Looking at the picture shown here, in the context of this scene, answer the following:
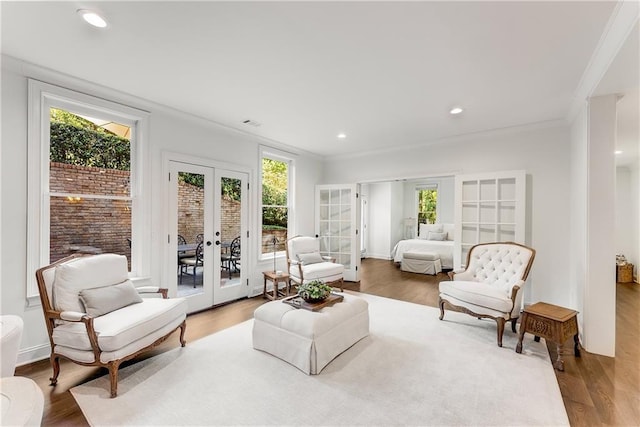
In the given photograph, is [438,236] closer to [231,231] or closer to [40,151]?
[231,231]

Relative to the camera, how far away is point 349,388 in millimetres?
2199

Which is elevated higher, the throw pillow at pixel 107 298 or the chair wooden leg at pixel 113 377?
the throw pillow at pixel 107 298

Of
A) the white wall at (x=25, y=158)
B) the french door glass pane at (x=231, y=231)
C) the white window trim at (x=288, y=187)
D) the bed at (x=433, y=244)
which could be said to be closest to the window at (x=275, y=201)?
the white window trim at (x=288, y=187)

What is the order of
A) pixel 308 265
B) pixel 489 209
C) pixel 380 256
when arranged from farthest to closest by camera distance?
1. pixel 380 256
2. pixel 308 265
3. pixel 489 209

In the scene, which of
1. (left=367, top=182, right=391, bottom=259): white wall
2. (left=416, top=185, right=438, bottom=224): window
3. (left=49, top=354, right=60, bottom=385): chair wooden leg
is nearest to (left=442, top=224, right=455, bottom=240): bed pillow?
(left=416, top=185, right=438, bottom=224): window

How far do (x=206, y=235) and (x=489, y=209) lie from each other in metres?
4.25

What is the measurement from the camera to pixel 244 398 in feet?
6.87

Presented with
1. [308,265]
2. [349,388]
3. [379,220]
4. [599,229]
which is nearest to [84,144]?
[308,265]

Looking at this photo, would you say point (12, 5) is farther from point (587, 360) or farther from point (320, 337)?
point (587, 360)

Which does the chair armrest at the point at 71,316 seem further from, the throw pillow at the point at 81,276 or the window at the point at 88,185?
the window at the point at 88,185

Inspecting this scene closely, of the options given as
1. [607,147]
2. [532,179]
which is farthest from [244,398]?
[532,179]

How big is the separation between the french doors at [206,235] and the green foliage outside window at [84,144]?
1.84 ft

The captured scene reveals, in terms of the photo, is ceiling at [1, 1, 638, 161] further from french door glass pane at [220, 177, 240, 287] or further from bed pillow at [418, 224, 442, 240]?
bed pillow at [418, 224, 442, 240]

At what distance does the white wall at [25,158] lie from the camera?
99.0 inches
